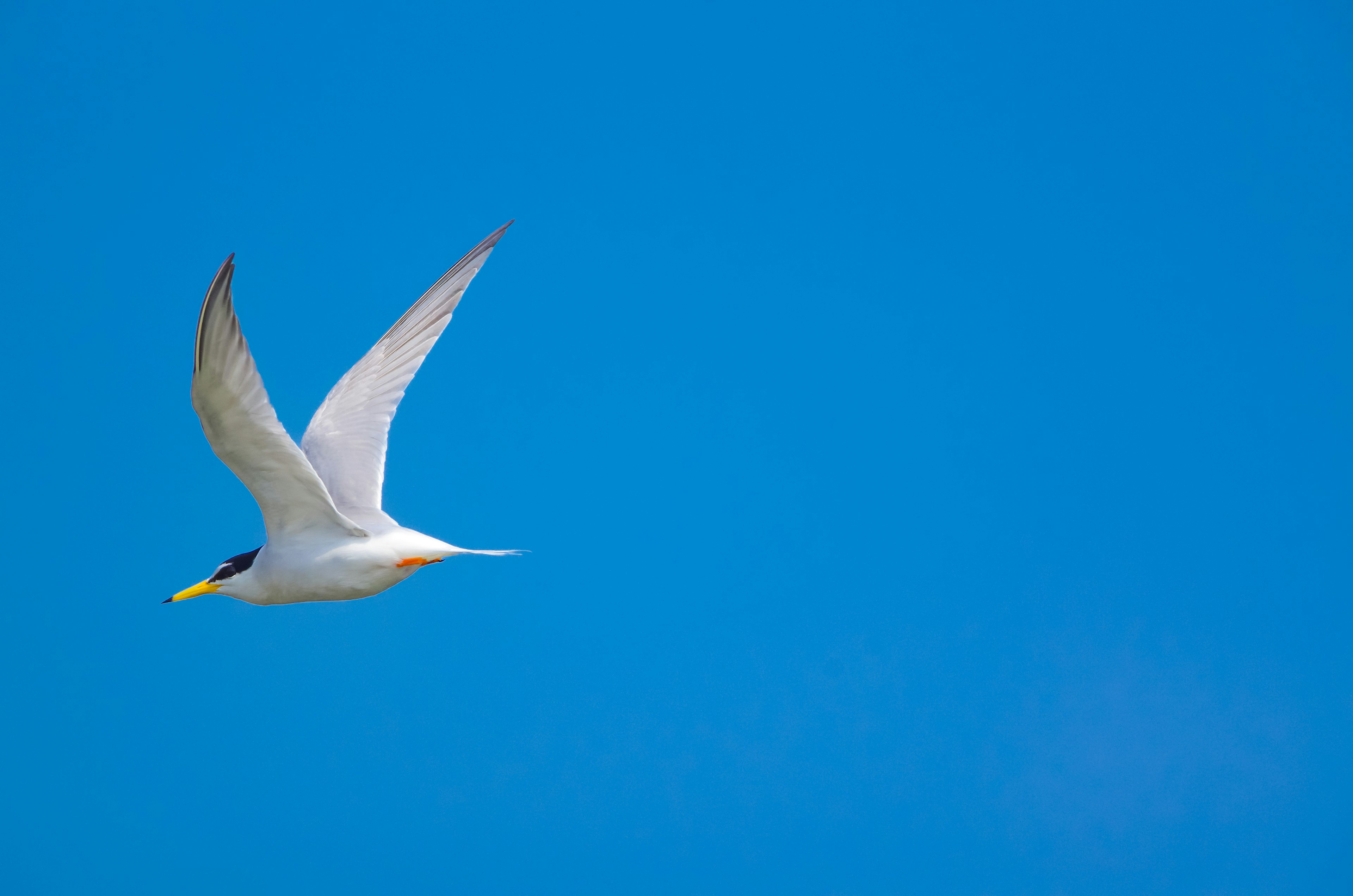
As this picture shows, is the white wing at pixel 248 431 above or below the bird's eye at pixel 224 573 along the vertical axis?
above

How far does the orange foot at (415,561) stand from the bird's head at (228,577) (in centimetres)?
36

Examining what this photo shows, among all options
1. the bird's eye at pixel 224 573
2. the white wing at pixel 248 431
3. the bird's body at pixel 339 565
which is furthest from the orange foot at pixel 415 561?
the bird's eye at pixel 224 573

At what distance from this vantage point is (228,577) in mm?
2365

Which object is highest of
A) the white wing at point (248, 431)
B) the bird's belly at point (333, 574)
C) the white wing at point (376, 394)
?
the white wing at point (376, 394)

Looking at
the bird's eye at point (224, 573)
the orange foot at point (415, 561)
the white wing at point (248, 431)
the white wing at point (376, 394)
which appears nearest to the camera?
the white wing at point (248, 431)

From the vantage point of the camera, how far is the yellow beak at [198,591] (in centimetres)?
238

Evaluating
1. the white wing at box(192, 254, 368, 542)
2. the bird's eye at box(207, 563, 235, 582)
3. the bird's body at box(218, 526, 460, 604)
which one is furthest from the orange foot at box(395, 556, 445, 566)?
the bird's eye at box(207, 563, 235, 582)

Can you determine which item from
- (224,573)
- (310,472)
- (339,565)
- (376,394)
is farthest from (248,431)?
(376,394)

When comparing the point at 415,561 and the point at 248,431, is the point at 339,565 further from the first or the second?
the point at 248,431

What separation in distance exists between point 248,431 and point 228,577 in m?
0.45

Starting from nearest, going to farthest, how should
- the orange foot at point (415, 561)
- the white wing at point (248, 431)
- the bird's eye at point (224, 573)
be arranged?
the white wing at point (248, 431), the orange foot at point (415, 561), the bird's eye at point (224, 573)

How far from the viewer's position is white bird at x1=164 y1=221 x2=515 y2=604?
6.52 ft

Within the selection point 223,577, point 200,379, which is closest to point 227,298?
point 200,379

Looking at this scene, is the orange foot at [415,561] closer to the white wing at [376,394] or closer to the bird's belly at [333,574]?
the bird's belly at [333,574]
